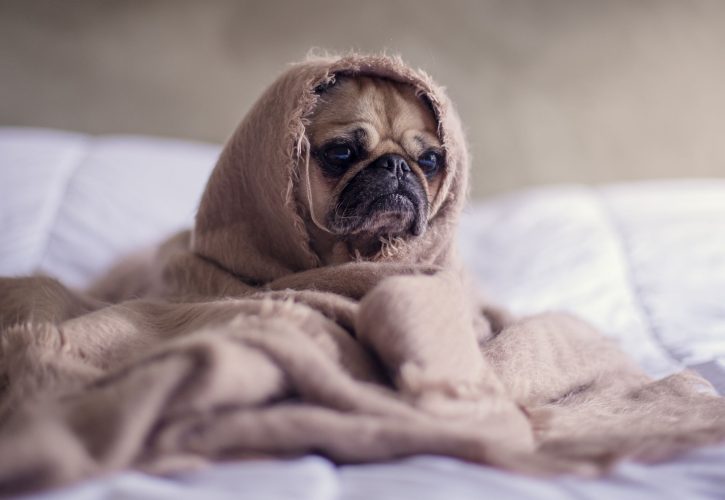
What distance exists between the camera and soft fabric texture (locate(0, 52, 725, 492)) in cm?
68

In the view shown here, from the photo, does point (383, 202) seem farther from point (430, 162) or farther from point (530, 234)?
point (530, 234)

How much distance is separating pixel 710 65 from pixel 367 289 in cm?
202

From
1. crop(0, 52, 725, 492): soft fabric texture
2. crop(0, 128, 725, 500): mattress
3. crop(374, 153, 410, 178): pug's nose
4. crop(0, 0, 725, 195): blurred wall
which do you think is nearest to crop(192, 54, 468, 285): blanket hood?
crop(0, 52, 725, 492): soft fabric texture

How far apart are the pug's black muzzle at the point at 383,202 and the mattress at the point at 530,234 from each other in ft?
1.00

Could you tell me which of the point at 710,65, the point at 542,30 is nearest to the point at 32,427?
the point at 542,30

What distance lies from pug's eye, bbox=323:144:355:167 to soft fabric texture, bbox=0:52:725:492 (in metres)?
0.06

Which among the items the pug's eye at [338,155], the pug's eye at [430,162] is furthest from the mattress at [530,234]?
the pug's eye at [338,155]

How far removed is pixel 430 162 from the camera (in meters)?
1.27

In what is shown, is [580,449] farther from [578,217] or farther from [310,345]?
[578,217]

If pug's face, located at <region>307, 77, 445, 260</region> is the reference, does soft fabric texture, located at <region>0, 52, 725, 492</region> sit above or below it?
below

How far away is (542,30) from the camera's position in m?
2.44

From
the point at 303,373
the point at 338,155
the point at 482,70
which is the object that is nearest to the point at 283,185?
the point at 338,155

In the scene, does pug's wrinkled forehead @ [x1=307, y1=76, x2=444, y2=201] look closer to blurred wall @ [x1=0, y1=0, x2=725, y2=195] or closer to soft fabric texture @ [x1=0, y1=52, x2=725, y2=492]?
soft fabric texture @ [x1=0, y1=52, x2=725, y2=492]

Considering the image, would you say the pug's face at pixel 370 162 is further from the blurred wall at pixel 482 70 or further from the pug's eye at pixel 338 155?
the blurred wall at pixel 482 70
